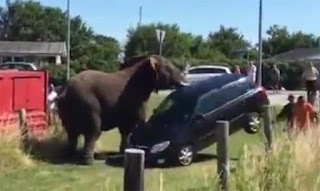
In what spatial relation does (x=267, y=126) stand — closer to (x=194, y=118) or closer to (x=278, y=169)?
(x=278, y=169)

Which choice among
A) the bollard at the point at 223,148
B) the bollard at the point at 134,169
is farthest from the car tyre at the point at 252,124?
the bollard at the point at 134,169

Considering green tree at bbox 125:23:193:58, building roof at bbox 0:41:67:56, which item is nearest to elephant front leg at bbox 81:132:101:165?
green tree at bbox 125:23:193:58

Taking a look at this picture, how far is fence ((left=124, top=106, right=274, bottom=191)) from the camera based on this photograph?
20.5ft

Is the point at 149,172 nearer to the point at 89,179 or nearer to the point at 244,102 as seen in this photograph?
the point at 89,179

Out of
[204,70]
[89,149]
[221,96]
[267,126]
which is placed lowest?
[89,149]

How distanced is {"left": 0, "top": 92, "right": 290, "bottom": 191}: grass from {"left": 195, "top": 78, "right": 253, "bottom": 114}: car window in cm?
100

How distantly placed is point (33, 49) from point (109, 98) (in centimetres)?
8058

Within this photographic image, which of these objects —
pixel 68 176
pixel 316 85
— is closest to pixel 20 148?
pixel 68 176

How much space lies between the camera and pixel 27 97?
2028 centimetres

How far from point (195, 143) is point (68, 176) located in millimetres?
3382

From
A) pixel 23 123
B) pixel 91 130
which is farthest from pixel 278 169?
pixel 23 123

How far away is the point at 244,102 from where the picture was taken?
739 inches

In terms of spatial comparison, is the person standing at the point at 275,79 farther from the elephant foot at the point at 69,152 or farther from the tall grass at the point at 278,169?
the tall grass at the point at 278,169

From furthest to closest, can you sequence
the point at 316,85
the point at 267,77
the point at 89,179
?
the point at 267,77 → the point at 316,85 → the point at 89,179
